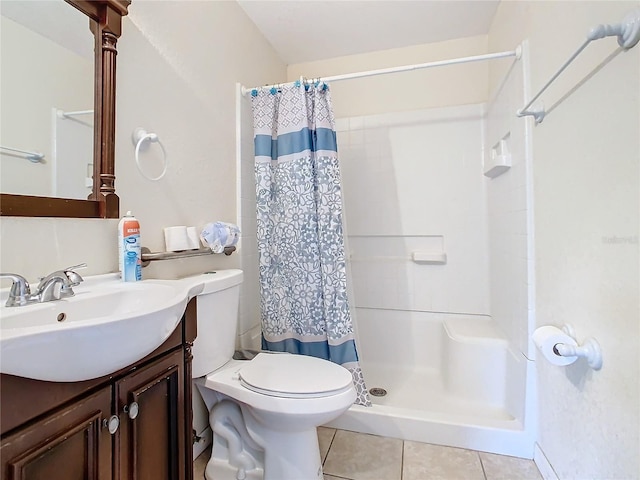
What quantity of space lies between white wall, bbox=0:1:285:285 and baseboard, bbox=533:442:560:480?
1589 millimetres

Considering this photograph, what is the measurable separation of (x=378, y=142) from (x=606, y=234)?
1.57 m

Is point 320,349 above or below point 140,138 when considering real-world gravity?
below

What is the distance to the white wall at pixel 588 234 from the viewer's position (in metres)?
0.82

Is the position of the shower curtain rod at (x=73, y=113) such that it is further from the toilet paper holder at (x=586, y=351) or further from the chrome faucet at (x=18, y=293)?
the toilet paper holder at (x=586, y=351)

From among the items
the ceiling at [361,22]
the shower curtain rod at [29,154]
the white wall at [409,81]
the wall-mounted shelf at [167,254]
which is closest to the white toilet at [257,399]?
the wall-mounted shelf at [167,254]

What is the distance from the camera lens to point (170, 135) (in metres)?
1.31

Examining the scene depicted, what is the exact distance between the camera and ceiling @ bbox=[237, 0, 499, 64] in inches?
70.9

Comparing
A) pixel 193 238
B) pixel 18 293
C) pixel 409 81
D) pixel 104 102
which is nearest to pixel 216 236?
pixel 193 238

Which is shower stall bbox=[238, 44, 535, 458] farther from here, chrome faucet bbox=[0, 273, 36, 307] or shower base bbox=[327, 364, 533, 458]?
chrome faucet bbox=[0, 273, 36, 307]

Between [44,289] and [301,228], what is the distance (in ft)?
3.53

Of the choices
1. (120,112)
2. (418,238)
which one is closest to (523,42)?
(418,238)

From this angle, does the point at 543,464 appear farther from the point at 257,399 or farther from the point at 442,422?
the point at 257,399

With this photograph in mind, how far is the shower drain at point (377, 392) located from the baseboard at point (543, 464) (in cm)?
74

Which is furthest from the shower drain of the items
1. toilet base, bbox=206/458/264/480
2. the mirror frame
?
the mirror frame
